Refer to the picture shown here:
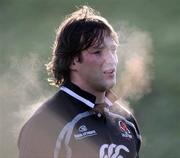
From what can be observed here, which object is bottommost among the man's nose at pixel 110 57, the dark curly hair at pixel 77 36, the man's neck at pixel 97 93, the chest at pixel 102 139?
the chest at pixel 102 139

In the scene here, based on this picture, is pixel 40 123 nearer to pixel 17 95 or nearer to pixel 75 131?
pixel 75 131

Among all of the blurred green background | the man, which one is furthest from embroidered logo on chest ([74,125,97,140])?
the blurred green background

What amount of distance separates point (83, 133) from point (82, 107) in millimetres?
162

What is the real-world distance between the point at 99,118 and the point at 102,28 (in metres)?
0.50

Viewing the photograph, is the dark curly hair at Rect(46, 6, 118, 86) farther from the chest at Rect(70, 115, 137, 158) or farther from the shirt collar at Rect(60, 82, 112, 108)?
the chest at Rect(70, 115, 137, 158)

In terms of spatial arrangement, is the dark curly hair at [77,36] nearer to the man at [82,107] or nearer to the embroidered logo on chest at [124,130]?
the man at [82,107]

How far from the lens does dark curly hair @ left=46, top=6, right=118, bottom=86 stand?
4539mm

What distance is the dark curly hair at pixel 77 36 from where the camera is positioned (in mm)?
4539

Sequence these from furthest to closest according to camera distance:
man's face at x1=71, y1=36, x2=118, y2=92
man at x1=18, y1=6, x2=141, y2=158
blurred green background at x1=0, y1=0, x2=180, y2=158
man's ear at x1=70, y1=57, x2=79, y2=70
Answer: blurred green background at x1=0, y1=0, x2=180, y2=158
man's ear at x1=70, y1=57, x2=79, y2=70
man's face at x1=71, y1=36, x2=118, y2=92
man at x1=18, y1=6, x2=141, y2=158

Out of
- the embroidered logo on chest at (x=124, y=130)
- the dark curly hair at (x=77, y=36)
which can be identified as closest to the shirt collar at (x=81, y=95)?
the dark curly hair at (x=77, y=36)

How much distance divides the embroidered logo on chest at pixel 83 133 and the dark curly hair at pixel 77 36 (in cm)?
34

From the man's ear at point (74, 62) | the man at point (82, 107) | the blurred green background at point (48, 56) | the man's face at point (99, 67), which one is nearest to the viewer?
the man at point (82, 107)

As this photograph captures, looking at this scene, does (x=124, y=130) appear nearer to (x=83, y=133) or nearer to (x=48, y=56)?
(x=83, y=133)

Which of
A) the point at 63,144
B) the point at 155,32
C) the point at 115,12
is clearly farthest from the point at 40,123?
the point at 115,12
